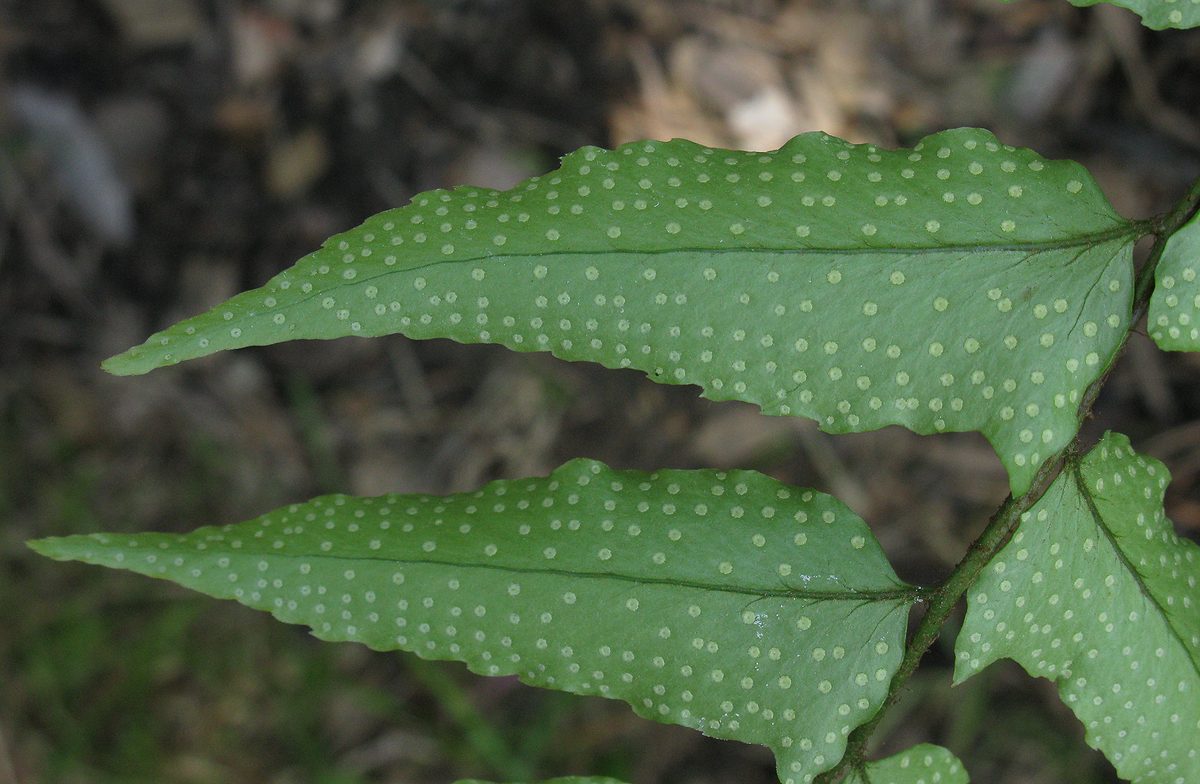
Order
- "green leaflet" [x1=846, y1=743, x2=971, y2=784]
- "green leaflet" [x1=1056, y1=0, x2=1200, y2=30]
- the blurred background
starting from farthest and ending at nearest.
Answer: the blurred background → "green leaflet" [x1=846, y1=743, x2=971, y2=784] → "green leaflet" [x1=1056, y1=0, x2=1200, y2=30]

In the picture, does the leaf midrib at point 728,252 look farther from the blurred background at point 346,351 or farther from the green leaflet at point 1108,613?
the blurred background at point 346,351

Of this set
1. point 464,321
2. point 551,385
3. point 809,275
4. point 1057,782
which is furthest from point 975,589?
point 551,385

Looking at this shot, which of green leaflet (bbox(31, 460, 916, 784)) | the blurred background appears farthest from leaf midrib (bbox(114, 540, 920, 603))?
the blurred background

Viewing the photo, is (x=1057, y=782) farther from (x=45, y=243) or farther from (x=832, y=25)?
(x=45, y=243)

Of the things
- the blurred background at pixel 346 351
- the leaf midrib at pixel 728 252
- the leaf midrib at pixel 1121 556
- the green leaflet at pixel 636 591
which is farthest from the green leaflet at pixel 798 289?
the blurred background at pixel 346 351

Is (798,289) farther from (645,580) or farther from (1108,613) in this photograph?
(1108,613)

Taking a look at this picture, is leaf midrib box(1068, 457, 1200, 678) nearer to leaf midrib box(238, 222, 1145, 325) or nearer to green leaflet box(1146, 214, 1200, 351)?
green leaflet box(1146, 214, 1200, 351)

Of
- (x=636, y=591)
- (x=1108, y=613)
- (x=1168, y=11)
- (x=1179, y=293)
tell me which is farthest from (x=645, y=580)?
(x=1168, y=11)
